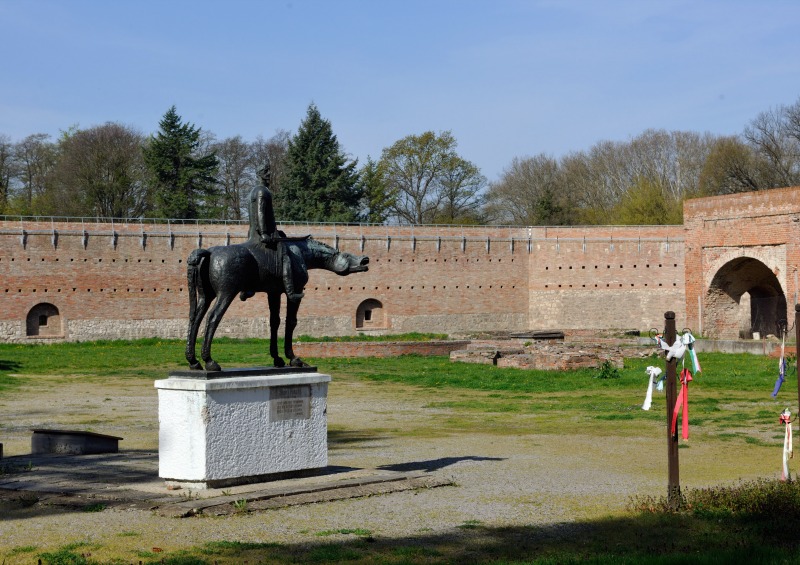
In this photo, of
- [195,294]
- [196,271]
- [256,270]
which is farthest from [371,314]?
[196,271]

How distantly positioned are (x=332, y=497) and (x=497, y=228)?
110 ft

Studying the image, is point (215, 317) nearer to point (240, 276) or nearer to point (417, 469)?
point (240, 276)

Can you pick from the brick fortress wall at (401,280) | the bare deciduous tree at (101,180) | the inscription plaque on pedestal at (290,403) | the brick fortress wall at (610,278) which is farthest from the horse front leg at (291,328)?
the bare deciduous tree at (101,180)

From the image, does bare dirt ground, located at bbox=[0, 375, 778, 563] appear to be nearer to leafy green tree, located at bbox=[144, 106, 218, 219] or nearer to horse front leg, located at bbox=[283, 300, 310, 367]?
horse front leg, located at bbox=[283, 300, 310, 367]

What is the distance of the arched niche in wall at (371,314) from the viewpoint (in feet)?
131

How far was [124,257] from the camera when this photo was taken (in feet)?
119

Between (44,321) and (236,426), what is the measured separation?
28.5 meters

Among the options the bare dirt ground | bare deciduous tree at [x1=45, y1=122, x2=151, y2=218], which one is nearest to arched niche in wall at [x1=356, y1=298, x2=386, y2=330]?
bare deciduous tree at [x1=45, y1=122, x2=151, y2=218]

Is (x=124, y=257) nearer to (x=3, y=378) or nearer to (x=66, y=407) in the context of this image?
(x=3, y=378)

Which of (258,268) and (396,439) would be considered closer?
(258,268)

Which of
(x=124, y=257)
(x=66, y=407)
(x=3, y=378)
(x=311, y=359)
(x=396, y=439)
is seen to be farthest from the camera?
(x=124, y=257)

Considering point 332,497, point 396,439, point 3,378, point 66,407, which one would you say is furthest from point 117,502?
point 3,378

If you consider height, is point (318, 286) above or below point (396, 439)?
above

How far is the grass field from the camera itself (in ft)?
21.7
